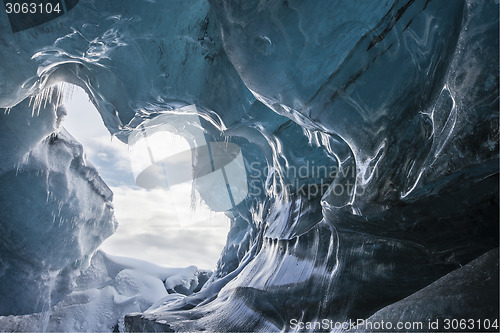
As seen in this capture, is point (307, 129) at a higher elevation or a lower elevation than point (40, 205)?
higher

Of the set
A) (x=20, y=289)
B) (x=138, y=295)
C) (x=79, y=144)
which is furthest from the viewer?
(x=138, y=295)

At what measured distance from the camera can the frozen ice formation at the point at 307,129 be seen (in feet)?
6.35

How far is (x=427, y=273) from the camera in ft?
7.13

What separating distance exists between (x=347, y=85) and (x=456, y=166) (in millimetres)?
916

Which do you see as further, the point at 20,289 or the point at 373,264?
the point at 20,289

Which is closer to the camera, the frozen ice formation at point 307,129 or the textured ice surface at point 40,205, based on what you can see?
the frozen ice formation at point 307,129

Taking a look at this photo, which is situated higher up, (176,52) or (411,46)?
(176,52)

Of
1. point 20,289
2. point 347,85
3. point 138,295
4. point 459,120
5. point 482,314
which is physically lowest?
point 138,295

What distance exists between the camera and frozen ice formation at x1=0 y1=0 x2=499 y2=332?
194 cm

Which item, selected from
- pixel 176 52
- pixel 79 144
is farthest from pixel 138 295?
pixel 176 52

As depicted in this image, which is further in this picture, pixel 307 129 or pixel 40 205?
pixel 40 205

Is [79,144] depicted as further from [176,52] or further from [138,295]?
[138,295]

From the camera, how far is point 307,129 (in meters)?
3.66

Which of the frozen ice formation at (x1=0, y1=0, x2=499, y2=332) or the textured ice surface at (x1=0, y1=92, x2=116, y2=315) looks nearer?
the frozen ice formation at (x1=0, y1=0, x2=499, y2=332)
